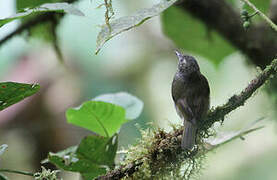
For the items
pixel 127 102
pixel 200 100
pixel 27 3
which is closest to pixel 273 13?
pixel 200 100

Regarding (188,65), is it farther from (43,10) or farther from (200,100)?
(43,10)

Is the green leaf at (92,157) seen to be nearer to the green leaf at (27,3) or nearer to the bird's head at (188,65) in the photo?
the green leaf at (27,3)

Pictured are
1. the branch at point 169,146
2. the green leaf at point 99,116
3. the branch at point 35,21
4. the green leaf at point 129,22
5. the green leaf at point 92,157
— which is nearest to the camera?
the green leaf at point 129,22

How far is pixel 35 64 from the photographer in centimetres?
580

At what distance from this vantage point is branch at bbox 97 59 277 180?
5.07 feet

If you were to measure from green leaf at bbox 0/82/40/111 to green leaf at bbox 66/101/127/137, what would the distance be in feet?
1.39

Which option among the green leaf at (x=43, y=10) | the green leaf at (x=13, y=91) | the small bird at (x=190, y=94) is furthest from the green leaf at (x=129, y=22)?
the small bird at (x=190, y=94)

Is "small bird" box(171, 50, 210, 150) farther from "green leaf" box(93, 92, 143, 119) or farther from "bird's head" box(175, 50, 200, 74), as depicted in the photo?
"green leaf" box(93, 92, 143, 119)

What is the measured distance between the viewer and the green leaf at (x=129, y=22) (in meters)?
1.43

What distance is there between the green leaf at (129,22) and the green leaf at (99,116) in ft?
1.52

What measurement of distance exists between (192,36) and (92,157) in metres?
1.57

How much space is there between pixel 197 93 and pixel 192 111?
24 cm

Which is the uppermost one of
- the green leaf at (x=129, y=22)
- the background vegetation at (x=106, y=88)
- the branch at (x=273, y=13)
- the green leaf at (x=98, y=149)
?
the green leaf at (x=129, y=22)

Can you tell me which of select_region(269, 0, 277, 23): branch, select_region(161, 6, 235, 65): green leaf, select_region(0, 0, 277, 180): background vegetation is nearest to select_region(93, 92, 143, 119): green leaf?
select_region(161, 6, 235, 65): green leaf
